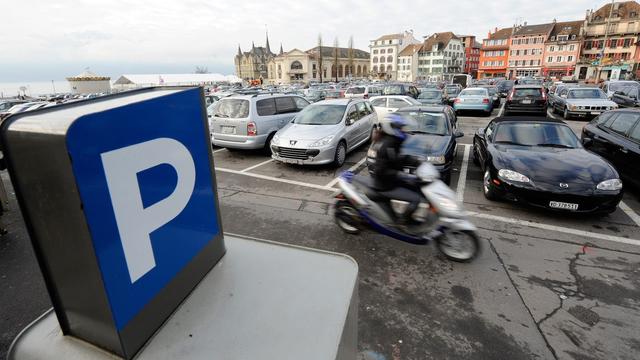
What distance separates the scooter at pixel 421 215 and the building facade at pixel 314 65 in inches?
3799

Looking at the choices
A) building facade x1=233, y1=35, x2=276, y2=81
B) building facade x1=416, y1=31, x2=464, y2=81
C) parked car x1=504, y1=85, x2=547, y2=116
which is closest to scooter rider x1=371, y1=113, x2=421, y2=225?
parked car x1=504, y1=85, x2=547, y2=116

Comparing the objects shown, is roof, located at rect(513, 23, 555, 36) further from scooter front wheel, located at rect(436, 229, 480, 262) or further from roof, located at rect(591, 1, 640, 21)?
scooter front wheel, located at rect(436, 229, 480, 262)

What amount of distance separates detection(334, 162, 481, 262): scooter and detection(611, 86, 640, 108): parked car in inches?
702

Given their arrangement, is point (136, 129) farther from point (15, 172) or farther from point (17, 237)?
point (17, 237)

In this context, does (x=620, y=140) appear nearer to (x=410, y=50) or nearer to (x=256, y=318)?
(x=256, y=318)

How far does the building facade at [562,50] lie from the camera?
71312 millimetres

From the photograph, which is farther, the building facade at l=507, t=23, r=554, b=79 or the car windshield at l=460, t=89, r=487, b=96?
the building facade at l=507, t=23, r=554, b=79

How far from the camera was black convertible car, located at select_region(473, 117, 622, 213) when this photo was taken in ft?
16.8

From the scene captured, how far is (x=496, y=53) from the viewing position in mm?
82438

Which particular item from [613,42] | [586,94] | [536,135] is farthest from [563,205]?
[613,42]

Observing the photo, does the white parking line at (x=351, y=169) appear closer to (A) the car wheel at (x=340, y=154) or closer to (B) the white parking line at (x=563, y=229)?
(A) the car wheel at (x=340, y=154)

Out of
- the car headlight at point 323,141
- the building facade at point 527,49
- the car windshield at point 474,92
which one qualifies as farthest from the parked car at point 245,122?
the building facade at point 527,49

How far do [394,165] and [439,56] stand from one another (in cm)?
Result: 10290

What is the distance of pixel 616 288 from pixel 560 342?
1.46 metres
